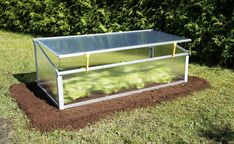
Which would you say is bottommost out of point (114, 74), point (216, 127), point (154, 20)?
point (216, 127)

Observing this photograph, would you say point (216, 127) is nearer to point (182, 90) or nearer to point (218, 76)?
point (182, 90)

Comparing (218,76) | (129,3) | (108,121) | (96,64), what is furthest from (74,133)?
(129,3)

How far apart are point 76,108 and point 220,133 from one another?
2.29 meters

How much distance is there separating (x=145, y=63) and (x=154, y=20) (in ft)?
10.4

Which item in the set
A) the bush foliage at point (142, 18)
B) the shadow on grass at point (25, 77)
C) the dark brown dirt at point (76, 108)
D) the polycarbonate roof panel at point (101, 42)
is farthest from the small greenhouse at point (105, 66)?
the bush foliage at point (142, 18)

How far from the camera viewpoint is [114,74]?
583cm

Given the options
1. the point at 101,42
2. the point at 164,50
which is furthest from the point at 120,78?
the point at 164,50

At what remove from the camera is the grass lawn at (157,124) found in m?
4.67

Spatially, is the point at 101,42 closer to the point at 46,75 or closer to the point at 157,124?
A: the point at 46,75

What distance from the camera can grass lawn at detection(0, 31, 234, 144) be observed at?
4672 millimetres

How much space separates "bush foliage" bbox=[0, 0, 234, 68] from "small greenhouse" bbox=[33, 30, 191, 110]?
1645 millimetres

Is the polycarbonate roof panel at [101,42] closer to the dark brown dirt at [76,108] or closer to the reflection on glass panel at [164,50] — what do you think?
the reflection on glass panel at [164,50]

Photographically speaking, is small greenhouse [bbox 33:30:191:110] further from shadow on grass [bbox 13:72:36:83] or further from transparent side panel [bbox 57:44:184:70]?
shadow on grass [bbox 13:72:36:83]

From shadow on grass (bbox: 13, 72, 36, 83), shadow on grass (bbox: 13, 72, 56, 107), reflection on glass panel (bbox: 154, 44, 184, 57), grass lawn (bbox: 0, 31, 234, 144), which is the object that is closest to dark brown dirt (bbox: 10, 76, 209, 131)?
shadow on grass (bbox: 13, 72, 56, 107)
